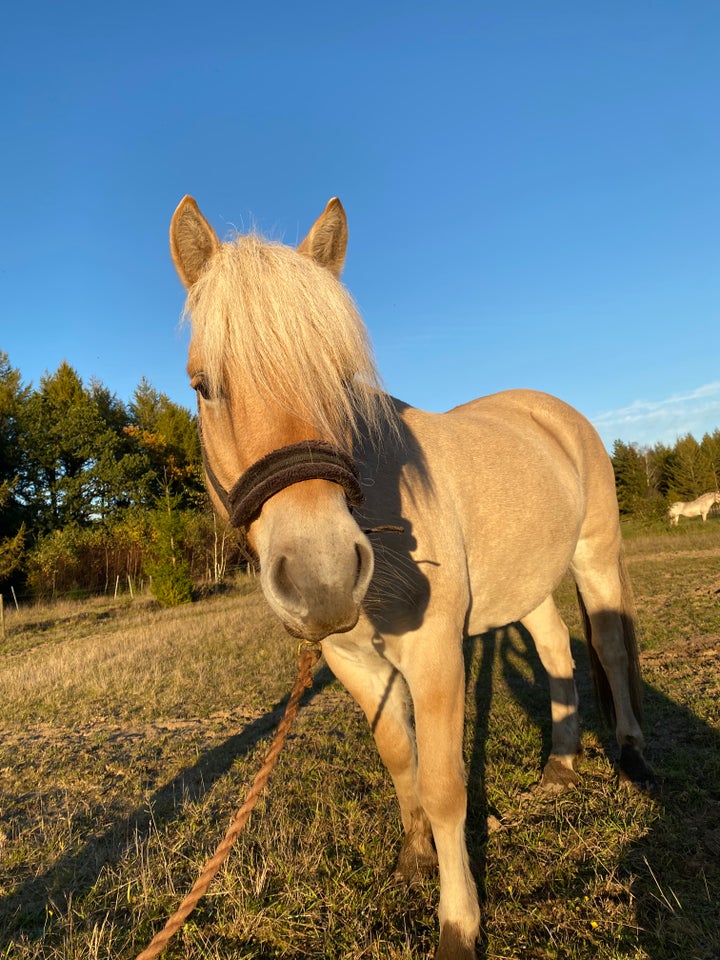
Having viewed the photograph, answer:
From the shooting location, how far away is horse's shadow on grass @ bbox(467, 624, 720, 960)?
6.77 ft

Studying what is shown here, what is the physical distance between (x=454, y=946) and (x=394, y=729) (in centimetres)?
86

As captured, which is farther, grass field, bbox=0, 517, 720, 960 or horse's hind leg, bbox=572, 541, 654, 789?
horse's hind leg, bbox=572, 541, 654, 789

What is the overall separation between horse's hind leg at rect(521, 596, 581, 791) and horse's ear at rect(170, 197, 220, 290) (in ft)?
10.9

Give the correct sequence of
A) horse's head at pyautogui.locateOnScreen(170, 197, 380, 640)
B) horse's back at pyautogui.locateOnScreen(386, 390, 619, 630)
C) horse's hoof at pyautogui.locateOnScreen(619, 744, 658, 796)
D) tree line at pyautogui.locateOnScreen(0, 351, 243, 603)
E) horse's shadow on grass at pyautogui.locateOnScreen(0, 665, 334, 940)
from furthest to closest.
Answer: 1. tree line at pyautogui.locateOnScreen(0, 351, 243, 603)
2. horse's hoof at pyautogui.locateOnScreen(619, 744, 658, 796)
3. horse's back at pyautogui.locateOnScreen(386, 390, 619, 630)
4. horse's shadow on grass at pyautogui.locateOnScreen(0, 665, 334, 940)
5. horse's head at pyautogui.locateOnScreen(170, 197, 380, 640)

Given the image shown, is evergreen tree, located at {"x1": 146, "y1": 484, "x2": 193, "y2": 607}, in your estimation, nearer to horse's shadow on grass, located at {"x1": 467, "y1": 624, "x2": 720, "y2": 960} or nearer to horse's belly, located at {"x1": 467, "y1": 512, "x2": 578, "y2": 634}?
horse's shadow on grass, located at {"x1": 467, "y1": 624, "x2": 720, "y2": 960}

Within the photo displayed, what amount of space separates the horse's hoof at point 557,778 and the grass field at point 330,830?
92 millimetres

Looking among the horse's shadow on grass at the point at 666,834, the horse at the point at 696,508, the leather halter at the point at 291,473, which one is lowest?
the horse's shadow on grass at the point at 666,834

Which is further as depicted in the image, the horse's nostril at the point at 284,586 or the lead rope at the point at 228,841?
the lead rope at the point at 228,841

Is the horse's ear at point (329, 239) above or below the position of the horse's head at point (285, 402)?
above

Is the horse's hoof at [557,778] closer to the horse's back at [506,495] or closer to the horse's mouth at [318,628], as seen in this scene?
the horse's back at [506,495]

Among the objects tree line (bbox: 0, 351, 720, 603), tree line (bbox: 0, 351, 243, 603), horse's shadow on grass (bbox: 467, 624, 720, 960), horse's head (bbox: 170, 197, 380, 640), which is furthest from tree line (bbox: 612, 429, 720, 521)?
horse's head (bbox: 170, 197, 380, 640)

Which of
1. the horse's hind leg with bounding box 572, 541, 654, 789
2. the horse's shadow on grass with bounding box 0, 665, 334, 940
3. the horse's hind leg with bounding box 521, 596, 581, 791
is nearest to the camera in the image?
the horse's shadow on grass with bounding box 0, 665, 334, 940

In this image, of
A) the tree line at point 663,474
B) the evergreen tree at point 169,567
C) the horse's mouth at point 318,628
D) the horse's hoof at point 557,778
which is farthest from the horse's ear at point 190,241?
the tree line at point 663,474

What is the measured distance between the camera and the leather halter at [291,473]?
155 centimetres
